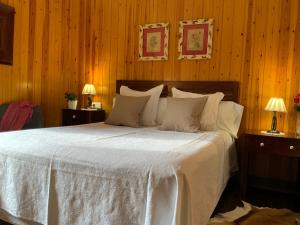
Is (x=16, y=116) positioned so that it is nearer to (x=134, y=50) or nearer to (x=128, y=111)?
(x=128, y=111)

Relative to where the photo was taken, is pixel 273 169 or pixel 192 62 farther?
pixel 192 62

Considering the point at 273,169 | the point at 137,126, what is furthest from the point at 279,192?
the point at 137,126

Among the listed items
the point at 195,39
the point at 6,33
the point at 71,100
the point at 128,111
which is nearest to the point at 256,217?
the point at 128,111

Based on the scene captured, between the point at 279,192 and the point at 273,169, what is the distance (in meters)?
0.27

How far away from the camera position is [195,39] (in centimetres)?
359

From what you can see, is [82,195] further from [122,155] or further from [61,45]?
[61,45]

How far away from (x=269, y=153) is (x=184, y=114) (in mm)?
946

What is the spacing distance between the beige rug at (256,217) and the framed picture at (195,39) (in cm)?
193

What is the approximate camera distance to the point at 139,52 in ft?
13.0

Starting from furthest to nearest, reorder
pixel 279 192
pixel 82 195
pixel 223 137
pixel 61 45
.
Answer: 1. pixel 61 45
2. pixel 279 192
3. pixel 223 137
4. pixel 82 195

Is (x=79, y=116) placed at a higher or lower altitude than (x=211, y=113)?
lower

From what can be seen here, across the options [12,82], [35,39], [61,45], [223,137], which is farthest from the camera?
[61,45]

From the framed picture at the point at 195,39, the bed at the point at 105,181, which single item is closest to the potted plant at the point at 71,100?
the framed picture at the point at 195,39

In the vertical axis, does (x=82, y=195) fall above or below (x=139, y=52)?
below
